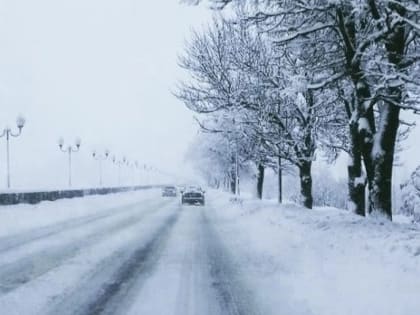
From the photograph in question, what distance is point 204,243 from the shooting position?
1322cm

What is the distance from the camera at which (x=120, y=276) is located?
27.5 ft

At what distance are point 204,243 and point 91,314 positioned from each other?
7.44 m

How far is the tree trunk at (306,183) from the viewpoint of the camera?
23.5 meters

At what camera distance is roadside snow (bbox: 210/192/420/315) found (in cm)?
636

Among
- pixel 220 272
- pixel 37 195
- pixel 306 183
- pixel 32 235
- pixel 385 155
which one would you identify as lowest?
pixel 32 235

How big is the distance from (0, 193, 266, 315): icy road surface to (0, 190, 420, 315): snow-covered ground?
0.01 m

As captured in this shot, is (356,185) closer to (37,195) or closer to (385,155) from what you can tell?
(385,155)

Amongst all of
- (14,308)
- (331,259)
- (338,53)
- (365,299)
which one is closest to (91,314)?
(14,308)

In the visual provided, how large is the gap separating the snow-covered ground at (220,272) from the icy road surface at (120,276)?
1 cm

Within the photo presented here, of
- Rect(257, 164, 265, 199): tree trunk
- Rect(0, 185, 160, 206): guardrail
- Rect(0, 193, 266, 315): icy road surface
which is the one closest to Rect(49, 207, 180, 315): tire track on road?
Rect(0, 193, 266, 315): icy road surface

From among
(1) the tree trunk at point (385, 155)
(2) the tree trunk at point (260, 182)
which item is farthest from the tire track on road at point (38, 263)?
(2) the tree trunk at point (260, 182)

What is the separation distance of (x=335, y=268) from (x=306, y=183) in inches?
612

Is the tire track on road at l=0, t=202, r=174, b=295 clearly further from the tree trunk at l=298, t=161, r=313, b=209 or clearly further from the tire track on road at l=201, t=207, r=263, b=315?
the tree trunk at l=298, t=161, r=313, b=209

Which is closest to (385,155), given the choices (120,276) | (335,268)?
(335,268)
